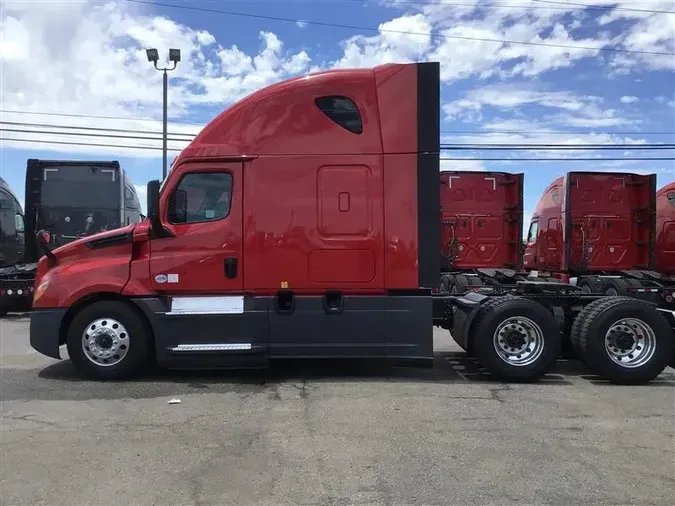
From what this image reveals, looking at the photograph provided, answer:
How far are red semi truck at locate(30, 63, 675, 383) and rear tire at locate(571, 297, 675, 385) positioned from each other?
45 millimetres

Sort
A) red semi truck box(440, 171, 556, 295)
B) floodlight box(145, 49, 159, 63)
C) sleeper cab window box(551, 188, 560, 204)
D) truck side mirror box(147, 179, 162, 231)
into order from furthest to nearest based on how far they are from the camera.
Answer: floodlight box(145, 49, 159, 63), red semi truck box(440, 171, 556, 295), sleeper cab window box(551, 188, 560, 204), truck side mirror box(147, 179, 162, 231)

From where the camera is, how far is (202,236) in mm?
6699

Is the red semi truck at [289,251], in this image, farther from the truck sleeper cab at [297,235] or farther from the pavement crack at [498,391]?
the pavement crack at [498,391]

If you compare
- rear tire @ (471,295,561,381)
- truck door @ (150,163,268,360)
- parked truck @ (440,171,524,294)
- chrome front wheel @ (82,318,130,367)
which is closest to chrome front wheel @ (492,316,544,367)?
rear tire @ (471,295,561,381)

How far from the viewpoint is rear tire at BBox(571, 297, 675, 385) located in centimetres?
686

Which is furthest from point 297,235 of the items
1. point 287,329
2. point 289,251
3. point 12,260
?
point 12,260

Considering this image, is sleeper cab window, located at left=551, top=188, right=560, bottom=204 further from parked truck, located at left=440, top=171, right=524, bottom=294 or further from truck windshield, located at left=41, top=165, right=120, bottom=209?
truck windshield, located at left=41, top=165, right=120, bottom=209

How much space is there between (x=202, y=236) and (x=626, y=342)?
5.26 metres

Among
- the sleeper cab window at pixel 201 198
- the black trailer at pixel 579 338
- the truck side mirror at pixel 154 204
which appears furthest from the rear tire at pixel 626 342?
the truck side mirror at pixel 154 204

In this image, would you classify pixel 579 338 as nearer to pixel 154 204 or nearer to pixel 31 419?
pixel 154 204

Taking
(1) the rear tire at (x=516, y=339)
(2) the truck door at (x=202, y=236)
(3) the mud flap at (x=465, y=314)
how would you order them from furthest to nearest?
(3) the mud flap at (x=465, y=314), (1) the rear tire at (x=516, y=339), (2) the truck door at (x=202, y=236)

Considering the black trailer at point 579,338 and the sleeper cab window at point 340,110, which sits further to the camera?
the black trailer at point 579,338

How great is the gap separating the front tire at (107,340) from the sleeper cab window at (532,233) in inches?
395

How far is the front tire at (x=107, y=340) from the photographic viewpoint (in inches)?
266
